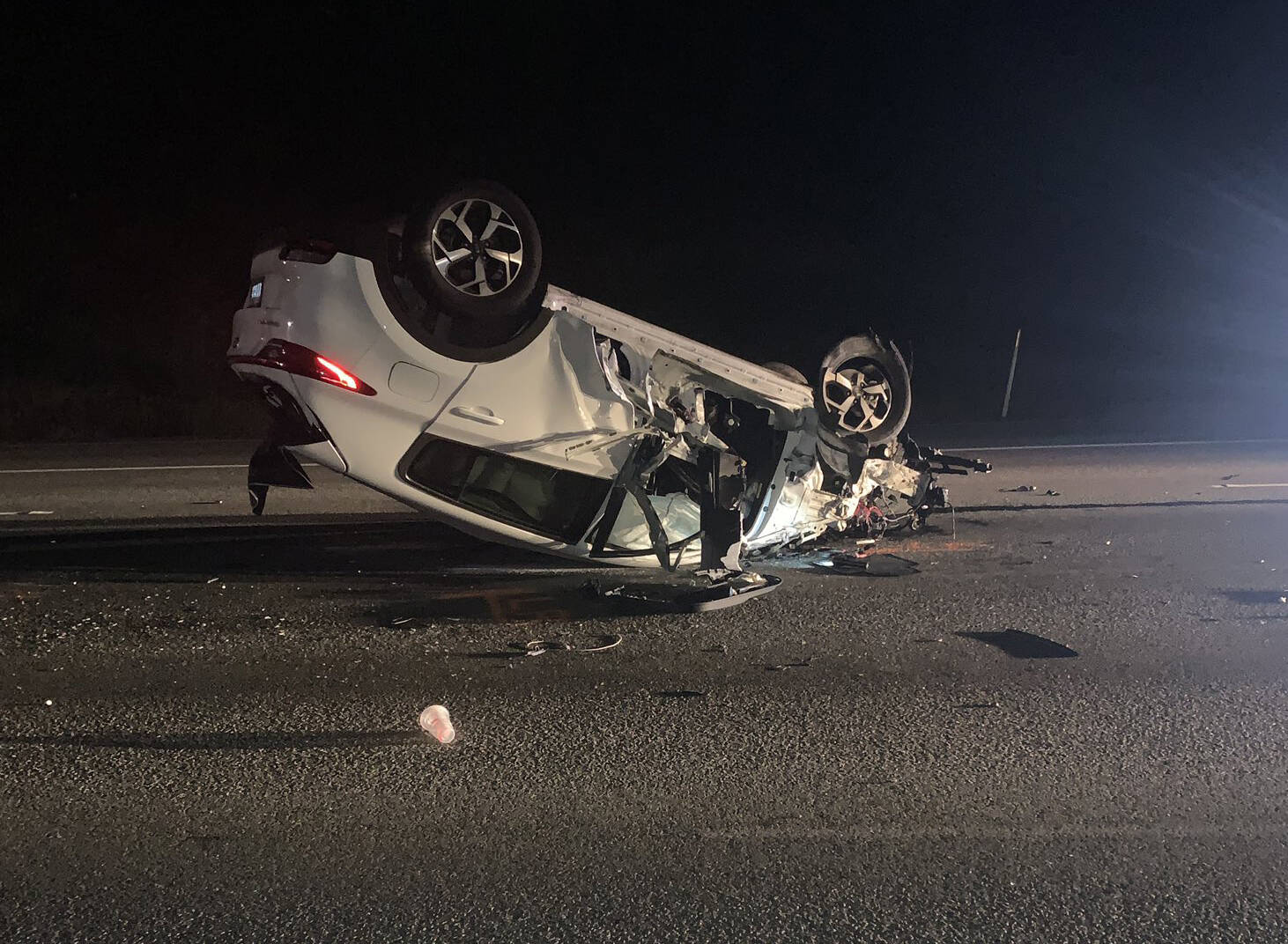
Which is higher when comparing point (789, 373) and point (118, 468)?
point (789, 373)

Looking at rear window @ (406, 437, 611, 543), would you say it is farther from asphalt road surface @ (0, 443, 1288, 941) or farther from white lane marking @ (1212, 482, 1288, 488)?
white lane marking @ (1212, 482, 1288, 488)

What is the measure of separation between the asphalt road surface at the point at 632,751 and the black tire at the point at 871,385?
1011 mm

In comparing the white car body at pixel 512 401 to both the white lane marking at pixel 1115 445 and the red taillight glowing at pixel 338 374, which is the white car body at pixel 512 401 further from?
the white lane marking at pixel 1115 445

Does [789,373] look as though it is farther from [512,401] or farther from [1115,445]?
[1115,445]

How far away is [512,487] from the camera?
214 inches

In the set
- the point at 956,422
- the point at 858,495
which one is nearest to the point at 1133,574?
the point at 858,495

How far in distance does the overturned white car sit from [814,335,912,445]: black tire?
1.19ft

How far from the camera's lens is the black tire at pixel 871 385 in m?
6.69

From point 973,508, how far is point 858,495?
2.20 m

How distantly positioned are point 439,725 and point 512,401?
6.50 ft

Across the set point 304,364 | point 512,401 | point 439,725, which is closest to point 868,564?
point 512,401

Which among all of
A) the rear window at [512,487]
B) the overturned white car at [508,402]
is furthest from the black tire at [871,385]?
the rear window at [512,487]

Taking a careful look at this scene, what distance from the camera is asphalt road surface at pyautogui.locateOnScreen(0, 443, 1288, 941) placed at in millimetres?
2785

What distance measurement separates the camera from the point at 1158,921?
8.91 feet
